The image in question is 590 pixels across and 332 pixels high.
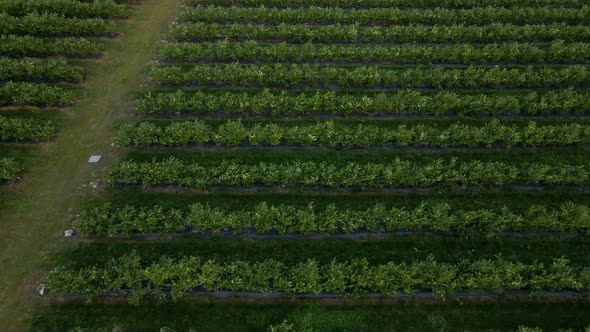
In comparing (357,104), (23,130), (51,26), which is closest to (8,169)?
(23,130)

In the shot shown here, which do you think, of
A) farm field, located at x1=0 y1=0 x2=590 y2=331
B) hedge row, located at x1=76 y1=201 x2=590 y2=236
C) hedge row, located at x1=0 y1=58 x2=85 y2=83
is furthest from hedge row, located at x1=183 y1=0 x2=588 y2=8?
hedge row, located at x1=76 y1=201 x2=590 y2=236

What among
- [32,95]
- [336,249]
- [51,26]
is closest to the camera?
[336,249]

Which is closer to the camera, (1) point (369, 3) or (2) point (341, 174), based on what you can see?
(2) point (341, 174)

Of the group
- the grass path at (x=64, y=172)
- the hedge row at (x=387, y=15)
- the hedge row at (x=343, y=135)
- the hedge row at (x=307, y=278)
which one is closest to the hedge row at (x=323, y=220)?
the hedge row at (x=307, y=278)

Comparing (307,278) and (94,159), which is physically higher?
(94,159)

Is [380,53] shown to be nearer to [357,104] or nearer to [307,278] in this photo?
[357,104]

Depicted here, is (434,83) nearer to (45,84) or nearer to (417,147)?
(417,147)
